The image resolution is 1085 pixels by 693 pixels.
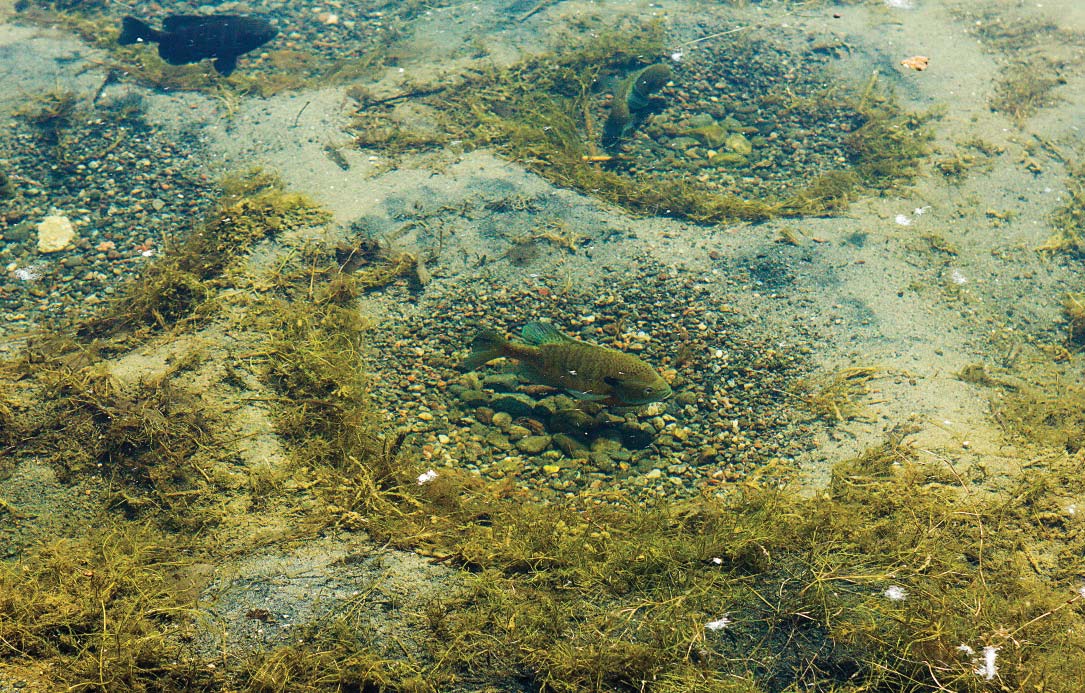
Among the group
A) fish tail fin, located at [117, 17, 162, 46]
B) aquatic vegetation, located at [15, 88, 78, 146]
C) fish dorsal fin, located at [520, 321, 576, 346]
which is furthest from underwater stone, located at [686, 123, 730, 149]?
aquatic vegetation, located at [15, 88, 78, 146]

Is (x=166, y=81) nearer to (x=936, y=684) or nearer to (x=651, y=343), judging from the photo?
(x=651, y=343)

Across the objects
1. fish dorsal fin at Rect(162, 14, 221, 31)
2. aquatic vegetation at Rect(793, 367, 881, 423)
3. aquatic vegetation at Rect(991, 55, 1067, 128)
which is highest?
aquatic vegetation at Rect(991, 55, 1067, 128)

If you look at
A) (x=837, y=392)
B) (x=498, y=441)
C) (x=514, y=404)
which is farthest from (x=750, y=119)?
(x=498, y=441)

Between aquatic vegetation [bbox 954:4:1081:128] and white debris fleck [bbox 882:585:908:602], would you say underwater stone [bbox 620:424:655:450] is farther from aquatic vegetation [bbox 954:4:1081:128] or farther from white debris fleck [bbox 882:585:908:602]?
aquatic vegetation [bbox 954:4:1081:128]

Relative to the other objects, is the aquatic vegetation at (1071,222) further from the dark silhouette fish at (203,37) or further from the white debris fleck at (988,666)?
the dark silhouette fish at (203,37)

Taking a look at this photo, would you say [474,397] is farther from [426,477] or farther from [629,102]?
[629,102]
